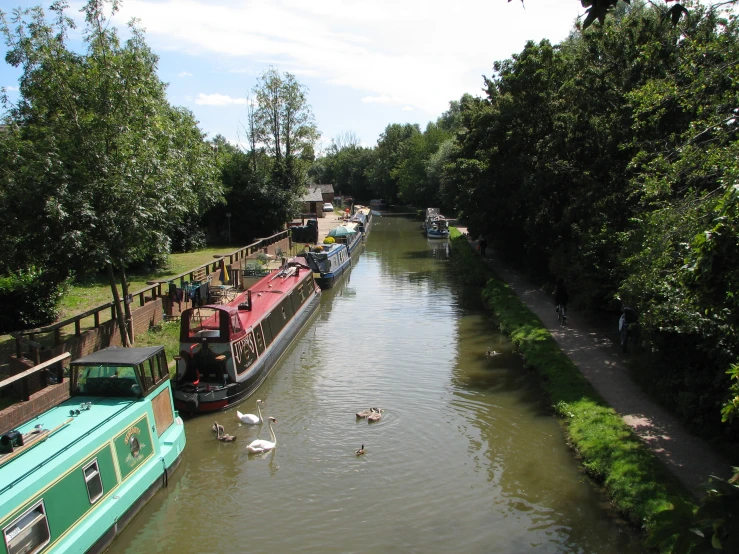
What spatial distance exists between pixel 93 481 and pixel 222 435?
4.07 metres

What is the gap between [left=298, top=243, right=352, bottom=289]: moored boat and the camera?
2795 centimetres

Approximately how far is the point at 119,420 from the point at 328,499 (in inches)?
137

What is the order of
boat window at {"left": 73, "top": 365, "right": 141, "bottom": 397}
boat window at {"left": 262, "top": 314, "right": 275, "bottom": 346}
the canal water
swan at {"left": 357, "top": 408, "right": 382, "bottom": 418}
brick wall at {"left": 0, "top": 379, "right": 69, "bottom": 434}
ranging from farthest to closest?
1. boat window at {"left": 262, "top": 314, "right": 275, "bottom": 346}
2. swan at {"left": 357, "top": 408, "right": 382, "bottom": 418}
3. brick wall at {"left": 0, "top": 379, "right": 69, "bottom": 434}
4. boat window at {"left": 73, "top": 365, "right": 141, "bottom": 397}
5. the canal water

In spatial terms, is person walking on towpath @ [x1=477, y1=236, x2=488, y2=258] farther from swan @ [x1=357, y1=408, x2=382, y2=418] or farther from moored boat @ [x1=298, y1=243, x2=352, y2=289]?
swan @ [x1=357, y1=408, x2=382, y2=418]

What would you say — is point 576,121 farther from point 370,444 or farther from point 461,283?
point 370,444

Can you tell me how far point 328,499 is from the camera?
1004 centimetres

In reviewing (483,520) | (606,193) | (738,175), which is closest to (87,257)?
(483,520)

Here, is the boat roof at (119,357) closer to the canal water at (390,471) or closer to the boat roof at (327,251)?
the canal water at (390,471)

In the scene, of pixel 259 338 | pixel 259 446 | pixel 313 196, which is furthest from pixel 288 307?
pixel 313 196

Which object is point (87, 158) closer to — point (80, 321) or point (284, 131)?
point (80, 321)

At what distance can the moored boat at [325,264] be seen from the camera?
2795cm

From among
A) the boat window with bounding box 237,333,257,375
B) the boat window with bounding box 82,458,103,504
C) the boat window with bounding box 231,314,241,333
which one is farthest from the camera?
the boat window with bounding box 237,333,257,375

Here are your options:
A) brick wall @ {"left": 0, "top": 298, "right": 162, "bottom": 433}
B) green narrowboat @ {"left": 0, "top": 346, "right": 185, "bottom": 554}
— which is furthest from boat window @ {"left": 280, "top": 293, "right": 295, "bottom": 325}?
green narrowboat @ {"left": 0, "top": 346, "right": 185, "bottom": 554}

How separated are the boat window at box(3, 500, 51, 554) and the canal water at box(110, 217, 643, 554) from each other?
1.73 metres
